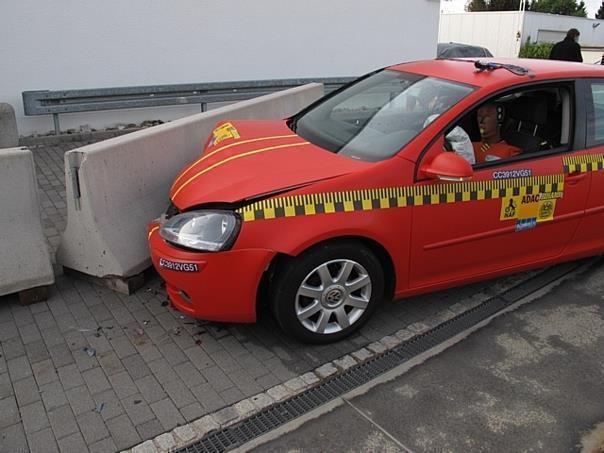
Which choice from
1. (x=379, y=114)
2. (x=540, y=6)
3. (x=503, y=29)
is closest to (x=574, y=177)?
(x=379, y=114)

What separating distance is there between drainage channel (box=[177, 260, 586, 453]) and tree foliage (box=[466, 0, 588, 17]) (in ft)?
184

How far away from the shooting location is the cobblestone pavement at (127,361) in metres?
2.76

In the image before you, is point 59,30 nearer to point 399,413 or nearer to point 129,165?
point 129,165

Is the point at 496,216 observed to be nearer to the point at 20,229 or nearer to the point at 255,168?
the point at 255,168

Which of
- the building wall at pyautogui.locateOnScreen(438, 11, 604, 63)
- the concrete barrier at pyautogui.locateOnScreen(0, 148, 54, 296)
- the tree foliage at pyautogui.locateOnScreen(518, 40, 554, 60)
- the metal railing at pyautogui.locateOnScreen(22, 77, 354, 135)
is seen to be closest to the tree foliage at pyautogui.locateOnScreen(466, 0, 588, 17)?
the building wall at pyautogui.locateOnScreen(438, 11, 604, 63)

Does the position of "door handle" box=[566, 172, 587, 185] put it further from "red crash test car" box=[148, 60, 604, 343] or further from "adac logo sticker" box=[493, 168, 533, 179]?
"adac logo sticker" box=[493, 168, 533, 179]

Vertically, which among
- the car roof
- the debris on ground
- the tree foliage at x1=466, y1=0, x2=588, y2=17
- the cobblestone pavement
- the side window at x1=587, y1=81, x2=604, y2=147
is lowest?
the debris on ground

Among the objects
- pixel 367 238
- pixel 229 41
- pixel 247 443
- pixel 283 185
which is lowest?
pixel 247 443

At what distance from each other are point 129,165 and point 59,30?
15.9 feet

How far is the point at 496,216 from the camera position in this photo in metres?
3.58

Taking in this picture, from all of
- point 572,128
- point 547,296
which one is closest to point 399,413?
point 547,296

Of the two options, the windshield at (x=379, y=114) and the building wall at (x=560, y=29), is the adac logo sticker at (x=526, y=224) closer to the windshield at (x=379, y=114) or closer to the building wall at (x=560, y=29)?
the windshield at (x=379, y=114)

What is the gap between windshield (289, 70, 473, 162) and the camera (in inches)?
137

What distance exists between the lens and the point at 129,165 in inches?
159
